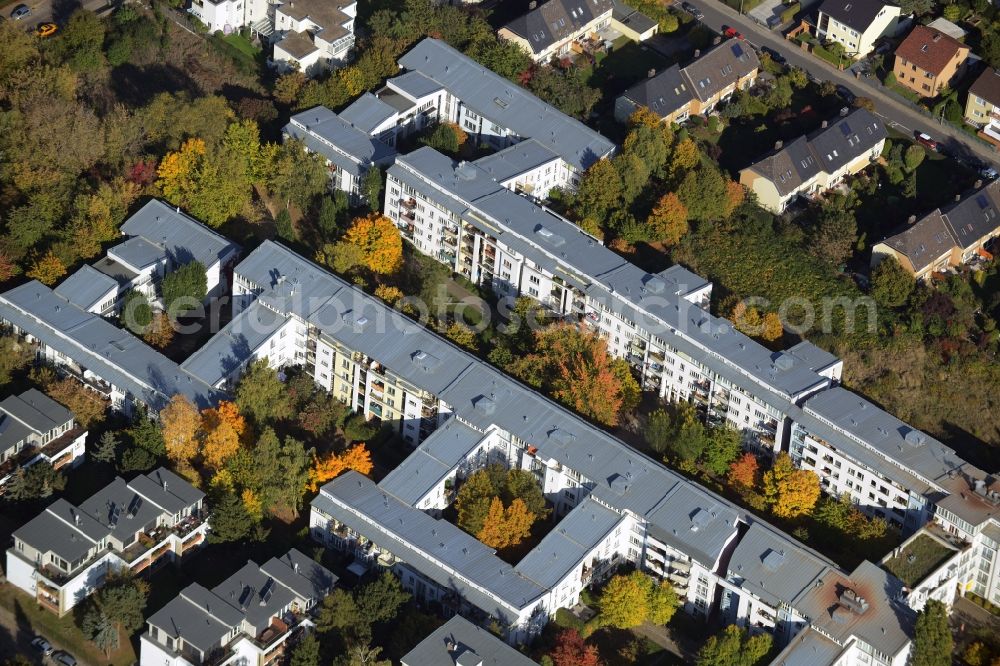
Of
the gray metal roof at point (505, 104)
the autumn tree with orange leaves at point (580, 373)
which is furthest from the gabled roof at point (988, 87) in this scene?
the autumn tree with orange leaves at point (580, 373)

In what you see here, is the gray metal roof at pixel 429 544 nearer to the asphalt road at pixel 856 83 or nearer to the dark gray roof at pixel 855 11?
the asphalt road at pixel 856 83

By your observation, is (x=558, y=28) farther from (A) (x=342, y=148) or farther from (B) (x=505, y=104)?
(A) (x=342, y=148)

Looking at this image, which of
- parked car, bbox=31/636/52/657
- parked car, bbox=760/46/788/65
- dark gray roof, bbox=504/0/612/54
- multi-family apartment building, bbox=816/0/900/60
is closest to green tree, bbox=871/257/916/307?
parked car, bbox=760/46/788/65

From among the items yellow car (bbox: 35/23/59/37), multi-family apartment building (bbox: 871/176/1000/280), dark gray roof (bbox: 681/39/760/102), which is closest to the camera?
multi-family apartment building (bbox: 871/176/1000/280)

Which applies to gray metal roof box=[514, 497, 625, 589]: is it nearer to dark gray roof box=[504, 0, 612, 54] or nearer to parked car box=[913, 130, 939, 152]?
dark gray roof box=[504, 0, 612, 54]

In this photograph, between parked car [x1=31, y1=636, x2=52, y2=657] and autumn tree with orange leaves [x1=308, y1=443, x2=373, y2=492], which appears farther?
autumn tree with orange leaves [x1=308, y1=443, x2=373, y2=492]

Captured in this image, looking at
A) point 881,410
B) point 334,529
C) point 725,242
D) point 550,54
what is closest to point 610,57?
point 550,54

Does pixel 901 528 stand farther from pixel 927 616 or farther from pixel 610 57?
pixel 610 57

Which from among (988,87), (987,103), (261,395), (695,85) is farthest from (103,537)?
(988,87)
